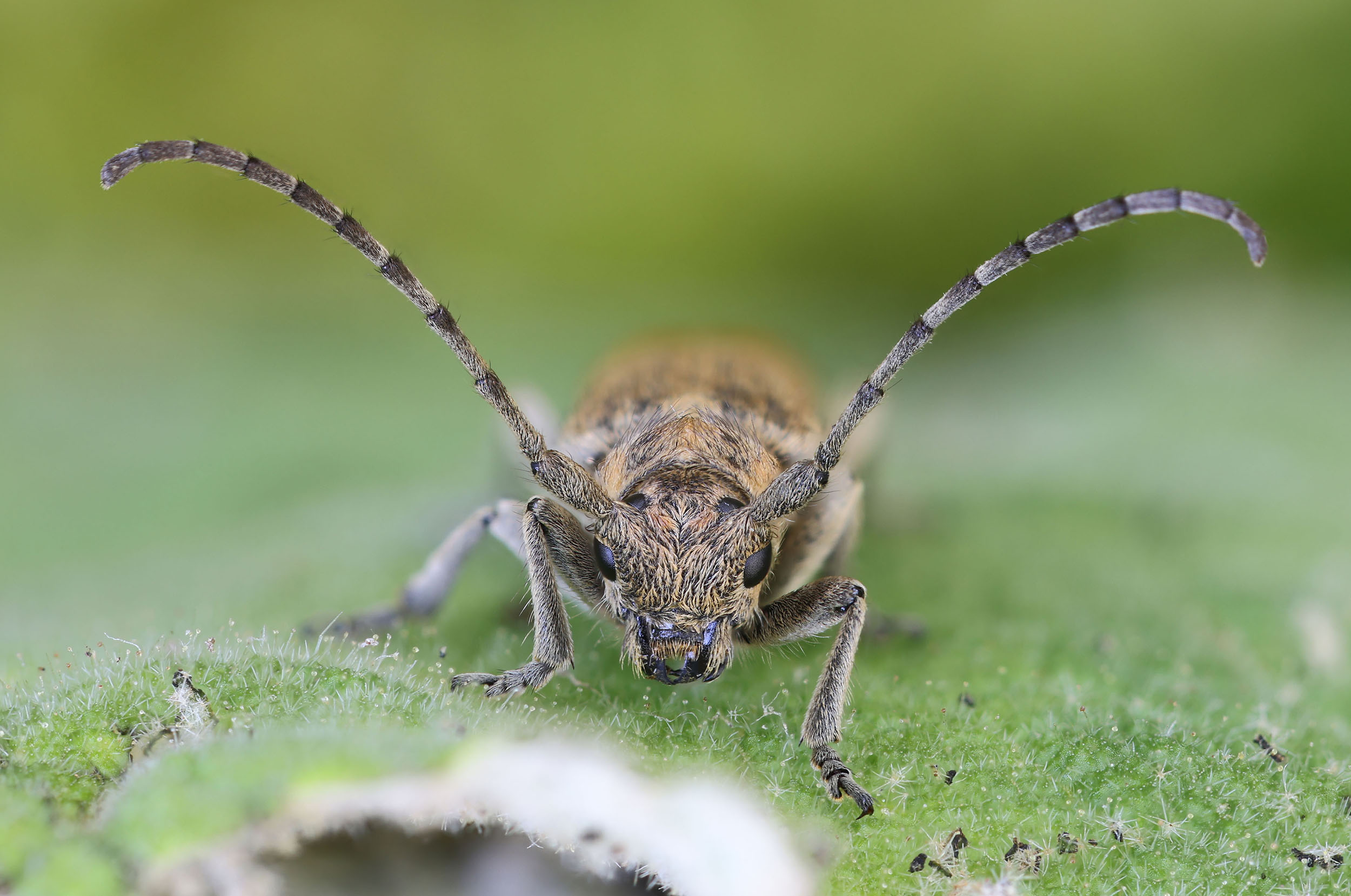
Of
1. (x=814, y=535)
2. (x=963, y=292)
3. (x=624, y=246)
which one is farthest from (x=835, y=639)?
(x=624, y=246)

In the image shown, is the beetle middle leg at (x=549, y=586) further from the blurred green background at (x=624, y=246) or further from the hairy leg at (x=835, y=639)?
the blurred green background at (x=624, y=246)

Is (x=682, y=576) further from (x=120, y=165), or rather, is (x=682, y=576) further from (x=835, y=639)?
(x=120, y=165)

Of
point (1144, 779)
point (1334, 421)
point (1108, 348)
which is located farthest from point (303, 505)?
point (1334, 421)

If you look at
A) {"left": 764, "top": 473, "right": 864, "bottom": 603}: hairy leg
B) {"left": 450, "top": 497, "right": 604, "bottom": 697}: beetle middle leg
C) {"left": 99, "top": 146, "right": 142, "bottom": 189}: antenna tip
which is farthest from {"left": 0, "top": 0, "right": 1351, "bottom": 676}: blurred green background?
Result: {"left": 99, "top": 146, "right": 142, "bottom": 189}: antenna tip

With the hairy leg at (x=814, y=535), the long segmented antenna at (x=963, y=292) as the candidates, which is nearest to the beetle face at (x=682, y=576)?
the long segmented antenna at (x=963, y=292)

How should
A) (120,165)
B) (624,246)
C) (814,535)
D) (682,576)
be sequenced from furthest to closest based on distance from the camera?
(624,246) → (814,535) → (682,576) → (120,165)

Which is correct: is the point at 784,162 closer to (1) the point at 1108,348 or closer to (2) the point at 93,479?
(1) the point at 1108,348

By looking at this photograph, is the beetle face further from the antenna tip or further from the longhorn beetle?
the antenna tip
